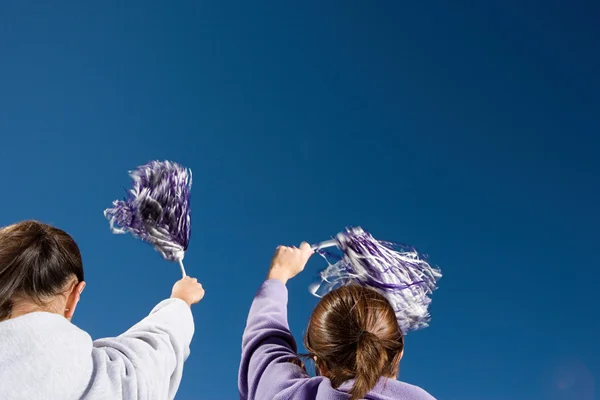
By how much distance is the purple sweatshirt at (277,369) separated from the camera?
2.61 meters

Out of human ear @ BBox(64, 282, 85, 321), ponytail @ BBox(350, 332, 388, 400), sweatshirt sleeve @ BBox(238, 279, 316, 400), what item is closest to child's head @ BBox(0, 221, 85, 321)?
human ear @ BBox(64, 282, 85, 321)

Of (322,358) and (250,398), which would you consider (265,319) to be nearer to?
(250,398)

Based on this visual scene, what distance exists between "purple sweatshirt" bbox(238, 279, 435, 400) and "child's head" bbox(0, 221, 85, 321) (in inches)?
38.6

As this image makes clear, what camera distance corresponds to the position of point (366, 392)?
257 centimetres

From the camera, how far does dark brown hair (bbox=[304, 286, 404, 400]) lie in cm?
258

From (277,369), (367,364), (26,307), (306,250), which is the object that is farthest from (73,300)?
(306,250)

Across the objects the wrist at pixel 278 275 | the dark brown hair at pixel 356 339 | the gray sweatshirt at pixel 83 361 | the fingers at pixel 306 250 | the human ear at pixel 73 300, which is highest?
the fingers at pixel 306 250

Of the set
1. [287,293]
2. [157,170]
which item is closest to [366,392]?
[287,293]

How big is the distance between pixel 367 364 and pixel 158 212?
1.79m

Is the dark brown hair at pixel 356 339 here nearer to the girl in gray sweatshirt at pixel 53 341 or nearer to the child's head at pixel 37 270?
the girl in gray sweatshirt at pixel 53 341

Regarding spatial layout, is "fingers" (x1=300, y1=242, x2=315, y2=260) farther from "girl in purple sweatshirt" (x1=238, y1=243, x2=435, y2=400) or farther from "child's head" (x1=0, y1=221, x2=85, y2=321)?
"child's head" (x1=0, y1=221, x2=85, y2=321)

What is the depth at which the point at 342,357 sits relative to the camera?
105 inches

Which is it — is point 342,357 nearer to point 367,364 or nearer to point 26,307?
point 367,364

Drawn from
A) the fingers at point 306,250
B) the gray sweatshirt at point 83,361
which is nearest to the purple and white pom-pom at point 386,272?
the fingers at point 306,250
